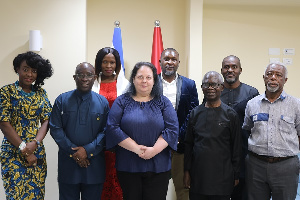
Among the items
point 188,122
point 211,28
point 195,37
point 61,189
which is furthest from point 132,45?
point 61,189

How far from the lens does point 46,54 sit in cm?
341

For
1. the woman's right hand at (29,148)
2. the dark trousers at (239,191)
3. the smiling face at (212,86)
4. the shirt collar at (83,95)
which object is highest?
the smiling face at (212,86)

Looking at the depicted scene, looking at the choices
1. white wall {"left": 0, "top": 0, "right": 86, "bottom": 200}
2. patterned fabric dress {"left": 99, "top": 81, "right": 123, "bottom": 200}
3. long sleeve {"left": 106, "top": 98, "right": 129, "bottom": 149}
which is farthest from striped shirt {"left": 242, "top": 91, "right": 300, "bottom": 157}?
white wall {"left": 0, "top": 0, "right": 86, "bottom": 200}

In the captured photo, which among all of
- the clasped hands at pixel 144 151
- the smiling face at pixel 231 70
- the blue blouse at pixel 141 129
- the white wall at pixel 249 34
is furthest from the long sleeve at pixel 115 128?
the white wall at pixel 249 34

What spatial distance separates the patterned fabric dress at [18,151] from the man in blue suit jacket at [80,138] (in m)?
0.15

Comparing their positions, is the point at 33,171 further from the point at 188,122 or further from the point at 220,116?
the point at 220,116

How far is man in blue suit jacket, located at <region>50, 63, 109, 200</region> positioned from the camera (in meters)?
2.31

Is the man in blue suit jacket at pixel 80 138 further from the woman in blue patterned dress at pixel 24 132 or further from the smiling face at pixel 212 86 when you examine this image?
the smiling face at pixel 212 86

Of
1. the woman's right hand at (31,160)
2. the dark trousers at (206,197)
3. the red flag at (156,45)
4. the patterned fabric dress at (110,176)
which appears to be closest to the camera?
the woman's right hand at (31,160)

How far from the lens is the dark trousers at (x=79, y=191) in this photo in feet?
7.77

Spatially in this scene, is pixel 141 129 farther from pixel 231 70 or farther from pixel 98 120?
pixel 231 70

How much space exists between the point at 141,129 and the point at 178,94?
2.80 ft

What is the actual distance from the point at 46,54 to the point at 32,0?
0.64 metres

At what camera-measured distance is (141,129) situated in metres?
2.16
